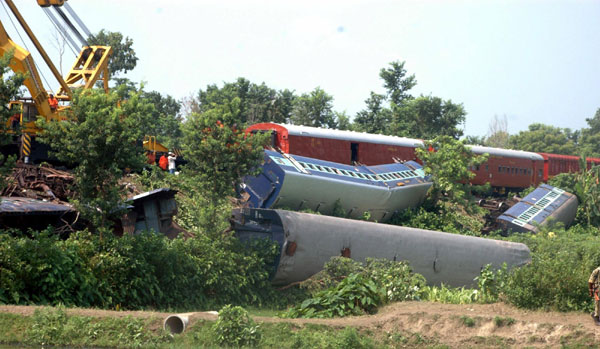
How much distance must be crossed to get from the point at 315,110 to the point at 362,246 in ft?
107

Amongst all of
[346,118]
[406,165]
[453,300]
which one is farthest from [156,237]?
[346,118]

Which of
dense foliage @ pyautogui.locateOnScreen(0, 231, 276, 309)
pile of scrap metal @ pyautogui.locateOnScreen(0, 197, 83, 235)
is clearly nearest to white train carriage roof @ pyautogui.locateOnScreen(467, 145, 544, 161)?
dense foliage @ pyautogui.locateOnScreen(0, 231, 276, 309)

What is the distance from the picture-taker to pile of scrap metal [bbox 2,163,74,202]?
2119cm

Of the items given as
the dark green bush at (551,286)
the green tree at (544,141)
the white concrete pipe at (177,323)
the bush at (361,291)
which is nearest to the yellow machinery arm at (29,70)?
the bush at (361,291)

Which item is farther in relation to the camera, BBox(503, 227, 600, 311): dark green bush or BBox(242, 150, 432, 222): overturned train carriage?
BBox(242, 150, 432, 222): overturned train carriage

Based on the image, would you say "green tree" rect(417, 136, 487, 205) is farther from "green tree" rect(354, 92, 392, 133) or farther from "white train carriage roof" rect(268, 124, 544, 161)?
"green tree" rect(354, 92, 392, 133)

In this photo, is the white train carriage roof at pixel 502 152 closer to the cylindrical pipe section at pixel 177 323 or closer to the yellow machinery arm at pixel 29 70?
the yellow machinery arm at pixel 29 70

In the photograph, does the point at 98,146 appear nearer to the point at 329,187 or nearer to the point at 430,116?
the point at 329,187

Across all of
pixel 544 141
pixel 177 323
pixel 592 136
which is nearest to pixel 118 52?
pixel 177 323

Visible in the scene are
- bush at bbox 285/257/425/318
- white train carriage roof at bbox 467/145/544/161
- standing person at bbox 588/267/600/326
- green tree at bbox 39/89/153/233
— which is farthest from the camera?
white train carriage roof at bbox 467/145/544/161

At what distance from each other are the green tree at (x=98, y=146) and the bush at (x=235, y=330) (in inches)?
223

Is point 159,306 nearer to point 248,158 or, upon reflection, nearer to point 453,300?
point 248,158

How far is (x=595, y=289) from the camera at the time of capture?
14727 mm

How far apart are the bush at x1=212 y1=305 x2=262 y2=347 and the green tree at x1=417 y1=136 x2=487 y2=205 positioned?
21297mm
